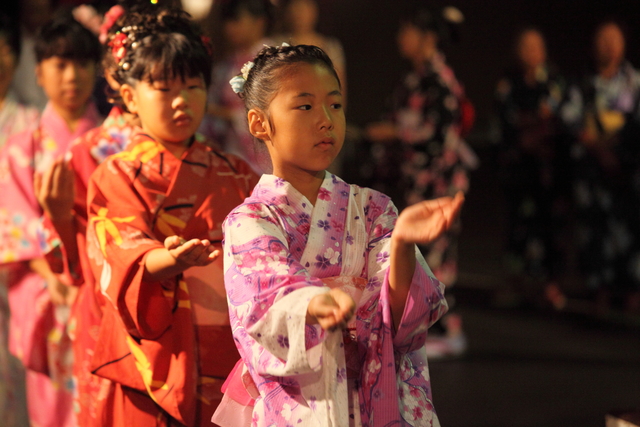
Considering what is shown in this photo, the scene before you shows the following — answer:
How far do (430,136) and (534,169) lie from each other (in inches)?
58.6

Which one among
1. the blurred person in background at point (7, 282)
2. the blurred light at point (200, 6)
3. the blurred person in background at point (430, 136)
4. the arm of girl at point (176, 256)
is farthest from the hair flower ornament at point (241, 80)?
the blurred light at point (200, 6)

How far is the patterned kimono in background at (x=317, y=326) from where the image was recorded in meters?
1.40

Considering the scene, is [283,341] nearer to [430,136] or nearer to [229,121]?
[430,136]

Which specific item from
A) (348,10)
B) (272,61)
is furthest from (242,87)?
(348,10)

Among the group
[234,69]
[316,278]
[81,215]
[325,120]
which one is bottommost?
[316,278]

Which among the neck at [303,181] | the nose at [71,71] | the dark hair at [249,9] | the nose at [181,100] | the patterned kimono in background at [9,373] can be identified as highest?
the dark hair at [249,9]

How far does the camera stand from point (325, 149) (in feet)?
5.11

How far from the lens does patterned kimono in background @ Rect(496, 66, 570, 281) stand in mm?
5609

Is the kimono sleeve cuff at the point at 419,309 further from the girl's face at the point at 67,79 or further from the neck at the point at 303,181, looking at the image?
the girl's face at the point at 67,79

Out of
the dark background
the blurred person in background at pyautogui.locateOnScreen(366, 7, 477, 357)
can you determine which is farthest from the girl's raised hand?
the dark background

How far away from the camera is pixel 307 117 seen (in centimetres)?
154

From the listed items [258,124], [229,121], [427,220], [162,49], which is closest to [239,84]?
[258,124]

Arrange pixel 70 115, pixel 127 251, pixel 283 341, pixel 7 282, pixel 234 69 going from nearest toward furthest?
pixel 283 341, pixel 127 251, pixel 70 115, pixel 7 282, pixel 234 69

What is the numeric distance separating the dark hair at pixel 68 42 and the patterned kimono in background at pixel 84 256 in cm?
42
